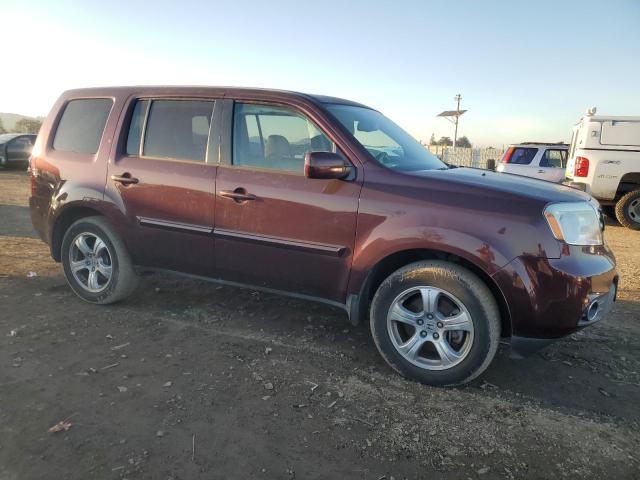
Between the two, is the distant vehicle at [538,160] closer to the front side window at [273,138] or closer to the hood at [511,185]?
the hood at [511,185]

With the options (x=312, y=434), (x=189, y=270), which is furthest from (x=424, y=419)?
(x=189, y=270)

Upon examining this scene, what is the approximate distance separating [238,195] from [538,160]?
37.2 ft

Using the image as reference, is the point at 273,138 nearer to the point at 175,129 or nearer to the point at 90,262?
the point at 175,129

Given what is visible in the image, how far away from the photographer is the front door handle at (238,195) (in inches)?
136

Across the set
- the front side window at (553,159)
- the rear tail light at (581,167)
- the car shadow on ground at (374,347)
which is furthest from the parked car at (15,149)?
the rear tail light at (581,167)

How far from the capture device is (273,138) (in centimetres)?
359

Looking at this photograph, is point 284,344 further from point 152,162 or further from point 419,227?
point 152,162

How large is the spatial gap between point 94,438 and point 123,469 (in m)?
0.33

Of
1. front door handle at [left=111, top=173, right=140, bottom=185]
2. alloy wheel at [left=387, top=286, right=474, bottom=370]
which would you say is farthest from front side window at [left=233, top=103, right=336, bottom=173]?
alloy wheel at [left=387, top=286, right=474, bottom=370]

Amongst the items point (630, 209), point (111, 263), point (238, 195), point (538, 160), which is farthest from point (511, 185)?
point (538, 160)

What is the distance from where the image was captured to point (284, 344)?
11.9 feet

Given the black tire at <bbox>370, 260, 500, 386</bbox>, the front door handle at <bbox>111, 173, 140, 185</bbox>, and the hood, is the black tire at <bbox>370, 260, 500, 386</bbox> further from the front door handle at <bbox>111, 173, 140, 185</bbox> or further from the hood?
the front door handle at <bbox>111, 173, 140, 185</bbox>

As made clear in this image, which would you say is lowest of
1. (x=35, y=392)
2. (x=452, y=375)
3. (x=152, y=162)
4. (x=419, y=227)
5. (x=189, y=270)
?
(x=35, y=392)

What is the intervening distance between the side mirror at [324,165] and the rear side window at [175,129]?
1.07 meters
